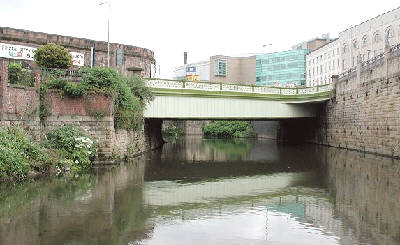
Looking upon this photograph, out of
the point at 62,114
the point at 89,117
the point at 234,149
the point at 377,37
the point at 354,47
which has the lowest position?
the point at 234,149

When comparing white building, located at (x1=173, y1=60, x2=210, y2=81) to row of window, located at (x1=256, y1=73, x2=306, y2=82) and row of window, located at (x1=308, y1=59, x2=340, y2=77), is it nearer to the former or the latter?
row of window, located at (x1=256, y1=73, x2=306, y2=82)

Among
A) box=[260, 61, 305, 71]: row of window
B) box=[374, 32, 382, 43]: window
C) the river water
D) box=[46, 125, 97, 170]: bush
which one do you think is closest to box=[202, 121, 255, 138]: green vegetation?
box=[374, 32, 382, 43]: window

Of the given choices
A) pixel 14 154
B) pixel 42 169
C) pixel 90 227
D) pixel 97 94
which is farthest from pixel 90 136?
pixel 90 227

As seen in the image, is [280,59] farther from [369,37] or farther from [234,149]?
[234,149]

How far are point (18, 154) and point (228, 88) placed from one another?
1923 cm

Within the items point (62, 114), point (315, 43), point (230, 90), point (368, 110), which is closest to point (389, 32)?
point (368, 110)

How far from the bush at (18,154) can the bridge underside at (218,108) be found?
11.9 m

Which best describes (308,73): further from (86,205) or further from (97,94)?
(86,205)

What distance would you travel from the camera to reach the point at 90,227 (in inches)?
410

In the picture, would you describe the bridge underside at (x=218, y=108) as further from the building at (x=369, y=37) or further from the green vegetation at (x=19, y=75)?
the building at (x=369, y=37)

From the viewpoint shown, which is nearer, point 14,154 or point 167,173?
point 14,154

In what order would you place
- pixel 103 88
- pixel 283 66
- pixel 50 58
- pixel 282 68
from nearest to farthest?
pixel 103 88
pixel 50 58
pixel 283 66
pixel 282 68

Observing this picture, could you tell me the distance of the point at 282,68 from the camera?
9300 centimetres

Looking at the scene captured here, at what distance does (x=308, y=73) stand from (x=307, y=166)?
65.5 metres
